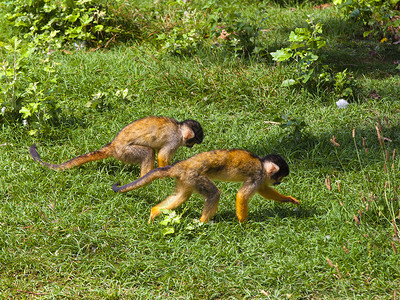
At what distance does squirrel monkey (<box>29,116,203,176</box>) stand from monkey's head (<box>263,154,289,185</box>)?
95 centimetres

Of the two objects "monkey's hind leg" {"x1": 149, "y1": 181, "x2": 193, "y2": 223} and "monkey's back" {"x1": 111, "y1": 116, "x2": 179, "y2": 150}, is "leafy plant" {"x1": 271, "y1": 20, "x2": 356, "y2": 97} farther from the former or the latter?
"monkey's hind leg" {"x1": 149, "y1": 181, "x2": 193, "y2": 223}

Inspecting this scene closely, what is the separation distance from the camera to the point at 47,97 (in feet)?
18.8

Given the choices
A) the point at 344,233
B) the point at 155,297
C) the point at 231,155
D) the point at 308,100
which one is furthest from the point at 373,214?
the point at 308,100

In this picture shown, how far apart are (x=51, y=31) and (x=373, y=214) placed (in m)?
5.93

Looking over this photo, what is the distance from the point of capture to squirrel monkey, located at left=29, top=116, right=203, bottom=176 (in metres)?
5.14

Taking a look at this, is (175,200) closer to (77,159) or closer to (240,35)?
(77,159)

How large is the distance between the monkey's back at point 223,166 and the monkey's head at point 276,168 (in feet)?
0.23

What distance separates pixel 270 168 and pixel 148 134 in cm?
141

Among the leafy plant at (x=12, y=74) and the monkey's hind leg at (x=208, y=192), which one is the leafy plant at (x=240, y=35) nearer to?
the leafy plant at (x=12, y=74)

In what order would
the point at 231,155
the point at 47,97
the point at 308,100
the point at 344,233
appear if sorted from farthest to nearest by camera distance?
the point at 308,100
the point at 47,97
the point at 231,155
the point at 344,233

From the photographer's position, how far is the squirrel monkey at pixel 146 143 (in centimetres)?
514

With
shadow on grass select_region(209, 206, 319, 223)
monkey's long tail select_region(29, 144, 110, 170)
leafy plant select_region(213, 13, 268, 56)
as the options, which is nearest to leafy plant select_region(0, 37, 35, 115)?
monkey's long tail select_region(29, 144, 110, 170)

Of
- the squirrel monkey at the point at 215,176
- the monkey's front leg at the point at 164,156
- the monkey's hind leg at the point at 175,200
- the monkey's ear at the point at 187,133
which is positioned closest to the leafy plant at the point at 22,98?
the monkey's front leg at the point at 164,156

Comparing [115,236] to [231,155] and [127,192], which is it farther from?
[231,155]
